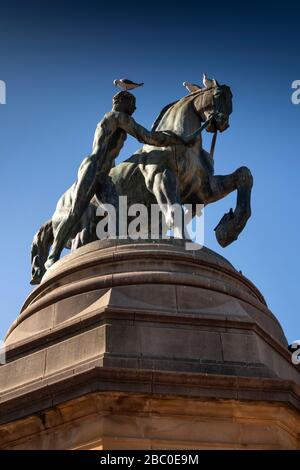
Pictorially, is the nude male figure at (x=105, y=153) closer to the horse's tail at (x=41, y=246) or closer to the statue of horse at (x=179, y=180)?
the statue of horse at (x=179, y=180)

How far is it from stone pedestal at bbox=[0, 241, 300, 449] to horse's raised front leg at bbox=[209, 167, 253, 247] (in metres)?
2.48

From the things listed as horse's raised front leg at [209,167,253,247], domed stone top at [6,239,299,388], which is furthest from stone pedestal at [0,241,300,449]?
horse's raised front leg at [209,167,253,247]

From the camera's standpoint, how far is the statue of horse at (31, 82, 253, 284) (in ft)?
52.7

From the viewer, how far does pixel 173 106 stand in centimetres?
1844

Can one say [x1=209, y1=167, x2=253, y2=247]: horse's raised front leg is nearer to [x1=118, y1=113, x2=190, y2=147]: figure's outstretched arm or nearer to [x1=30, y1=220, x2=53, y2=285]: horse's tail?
[x1=118, y1=113, x2=190, y2=147]: figure's outstretched arm

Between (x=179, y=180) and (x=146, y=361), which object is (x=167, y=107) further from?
(x=146, y=361)

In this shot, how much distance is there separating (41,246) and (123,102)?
11.1ft

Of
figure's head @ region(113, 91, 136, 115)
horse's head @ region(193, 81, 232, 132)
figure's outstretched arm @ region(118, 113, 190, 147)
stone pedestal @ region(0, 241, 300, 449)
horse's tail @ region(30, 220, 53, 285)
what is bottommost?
stone pedestal @ region(0, 241, 300, 449)

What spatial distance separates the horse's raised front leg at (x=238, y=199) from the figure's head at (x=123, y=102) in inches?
80.6

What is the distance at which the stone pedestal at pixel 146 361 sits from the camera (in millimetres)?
10391

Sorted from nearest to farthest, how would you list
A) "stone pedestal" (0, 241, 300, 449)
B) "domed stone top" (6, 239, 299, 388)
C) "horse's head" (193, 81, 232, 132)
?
1. "stone pedestal" (0, 241, 300, 449)
2. "domed stone top" (6, 239, 299, 388)
3. "horse's head" (193, 81, 232, 132)

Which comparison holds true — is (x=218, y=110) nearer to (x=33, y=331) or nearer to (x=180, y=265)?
(x=180, y=265)

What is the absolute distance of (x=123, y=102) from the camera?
653 inches

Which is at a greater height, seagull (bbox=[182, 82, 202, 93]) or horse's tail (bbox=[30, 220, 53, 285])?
seagull (bbox=[182, 82, 202, 93])
